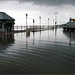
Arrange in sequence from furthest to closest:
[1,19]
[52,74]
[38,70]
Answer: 1. [1,19]
2. [38,70]
3. [52,74]

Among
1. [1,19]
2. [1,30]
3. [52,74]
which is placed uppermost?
[1,19]

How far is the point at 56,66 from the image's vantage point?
8.27 m

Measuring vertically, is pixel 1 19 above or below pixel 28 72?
above

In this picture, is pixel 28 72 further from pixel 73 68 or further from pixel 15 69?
pixel 73 68

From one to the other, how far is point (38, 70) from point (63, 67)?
1528 millimetres

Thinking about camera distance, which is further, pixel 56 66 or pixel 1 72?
pixel 56 66

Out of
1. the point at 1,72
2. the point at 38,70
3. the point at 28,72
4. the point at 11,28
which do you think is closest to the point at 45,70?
the point at 38,70

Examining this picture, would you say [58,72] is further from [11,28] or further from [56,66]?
[11,28]

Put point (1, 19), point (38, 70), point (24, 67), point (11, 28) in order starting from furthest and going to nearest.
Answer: point (11, 28), point (1, 19), point (24, 67), point (38, 70)

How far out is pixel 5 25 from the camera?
41.3 meters

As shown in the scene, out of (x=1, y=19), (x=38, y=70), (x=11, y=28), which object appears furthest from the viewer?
(x=11, y=28)

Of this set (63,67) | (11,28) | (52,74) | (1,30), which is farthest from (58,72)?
(11,28)

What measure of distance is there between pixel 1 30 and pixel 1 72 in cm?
3388

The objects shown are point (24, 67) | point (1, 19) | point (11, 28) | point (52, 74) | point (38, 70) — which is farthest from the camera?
point (11, 28)
